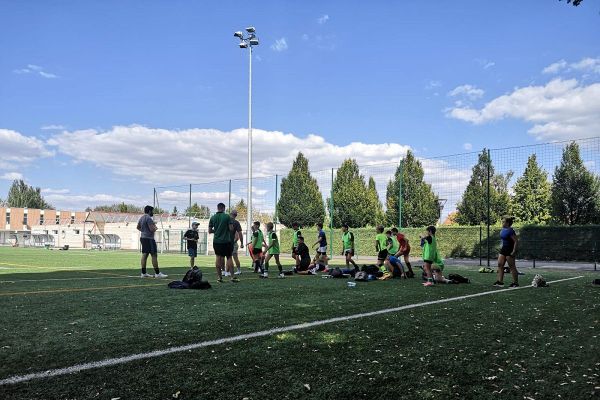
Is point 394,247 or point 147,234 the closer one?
point 147,234

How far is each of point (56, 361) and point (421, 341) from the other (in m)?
3.55

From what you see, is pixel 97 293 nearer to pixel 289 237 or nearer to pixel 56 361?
pixel 56 361

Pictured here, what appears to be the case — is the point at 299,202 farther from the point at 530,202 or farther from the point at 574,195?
the point at 574,195

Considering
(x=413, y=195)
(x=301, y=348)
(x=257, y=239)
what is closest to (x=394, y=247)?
(x=257, y=239)

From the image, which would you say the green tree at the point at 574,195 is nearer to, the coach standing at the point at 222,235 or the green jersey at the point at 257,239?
the green jersey at the point at 257,239

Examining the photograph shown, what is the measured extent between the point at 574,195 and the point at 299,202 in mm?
26510

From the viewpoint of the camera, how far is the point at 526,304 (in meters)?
7.96

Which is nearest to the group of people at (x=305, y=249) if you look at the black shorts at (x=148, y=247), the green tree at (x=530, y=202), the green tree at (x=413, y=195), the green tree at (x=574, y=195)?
the black shorts at (x=148, y=247)

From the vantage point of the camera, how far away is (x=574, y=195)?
1104 inches

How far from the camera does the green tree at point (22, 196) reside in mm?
102250

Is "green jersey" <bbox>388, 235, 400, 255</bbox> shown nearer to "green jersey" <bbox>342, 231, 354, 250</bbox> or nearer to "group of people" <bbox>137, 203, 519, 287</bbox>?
"group of people" <bbox>137, 203, 519, 287</bbox>

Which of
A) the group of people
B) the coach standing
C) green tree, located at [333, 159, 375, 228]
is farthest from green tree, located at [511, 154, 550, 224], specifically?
the coach standing

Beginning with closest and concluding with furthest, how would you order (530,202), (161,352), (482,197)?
(161,352) < (482,197) < (530,202)

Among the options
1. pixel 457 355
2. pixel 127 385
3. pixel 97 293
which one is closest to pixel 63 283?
pixel 97 293
